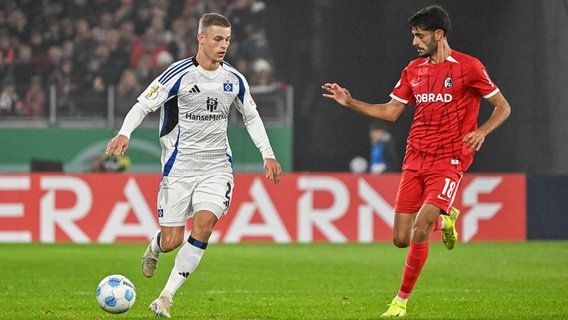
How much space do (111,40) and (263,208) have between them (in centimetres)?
531

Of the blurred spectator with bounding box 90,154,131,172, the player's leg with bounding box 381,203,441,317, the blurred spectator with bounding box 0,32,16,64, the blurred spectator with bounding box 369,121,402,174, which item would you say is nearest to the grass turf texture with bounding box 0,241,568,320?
the player's leg with bounding box 381,203,441,317

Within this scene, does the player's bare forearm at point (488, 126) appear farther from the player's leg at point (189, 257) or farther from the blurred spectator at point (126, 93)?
the blurred spectator at point (126, 93)

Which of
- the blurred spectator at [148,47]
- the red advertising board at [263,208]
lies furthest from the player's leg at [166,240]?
the blurred spectator at [148,47]

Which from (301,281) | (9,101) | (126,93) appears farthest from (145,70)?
(301,281)

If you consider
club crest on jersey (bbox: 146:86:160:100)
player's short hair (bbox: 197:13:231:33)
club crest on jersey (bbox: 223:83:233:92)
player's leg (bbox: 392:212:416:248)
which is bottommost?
player's leg (bbox: 392:212:416:248)

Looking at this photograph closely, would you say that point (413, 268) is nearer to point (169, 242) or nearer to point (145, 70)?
point (169, 242)

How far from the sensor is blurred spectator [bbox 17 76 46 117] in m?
17.6

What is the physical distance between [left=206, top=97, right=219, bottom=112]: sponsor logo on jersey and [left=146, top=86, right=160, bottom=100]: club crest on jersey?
1.23 ft

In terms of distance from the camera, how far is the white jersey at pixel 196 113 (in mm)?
7883

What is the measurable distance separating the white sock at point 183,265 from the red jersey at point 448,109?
174 centimetres

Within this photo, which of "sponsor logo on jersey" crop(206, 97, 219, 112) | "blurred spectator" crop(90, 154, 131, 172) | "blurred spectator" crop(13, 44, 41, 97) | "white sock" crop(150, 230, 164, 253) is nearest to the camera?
"sponsor logo on jersey" crop(206, 97, 219, 112)

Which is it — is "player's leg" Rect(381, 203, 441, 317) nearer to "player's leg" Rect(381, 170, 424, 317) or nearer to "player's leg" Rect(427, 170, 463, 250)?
"player's leg" Rect(427, 170, 463, 250)

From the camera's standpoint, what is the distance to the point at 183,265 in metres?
7.67

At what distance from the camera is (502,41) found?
1725 cm
